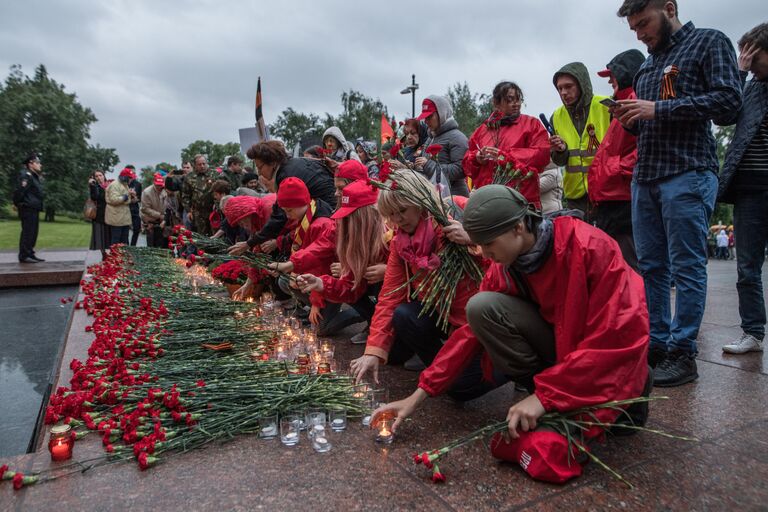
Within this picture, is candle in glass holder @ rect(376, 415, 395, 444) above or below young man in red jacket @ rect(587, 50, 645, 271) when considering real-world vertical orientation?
below

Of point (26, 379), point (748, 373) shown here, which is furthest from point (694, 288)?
point (26, 379)

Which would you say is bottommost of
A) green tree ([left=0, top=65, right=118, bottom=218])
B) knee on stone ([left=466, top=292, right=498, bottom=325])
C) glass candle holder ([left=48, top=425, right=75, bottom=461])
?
glass candle holder ([left=48, top=425, right=75, bottom=461])

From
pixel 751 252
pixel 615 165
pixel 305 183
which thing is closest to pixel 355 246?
pixel 305 183

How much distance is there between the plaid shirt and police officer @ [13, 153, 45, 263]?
10.2 m

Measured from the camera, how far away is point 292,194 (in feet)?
13.4

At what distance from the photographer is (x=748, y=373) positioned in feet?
9.24

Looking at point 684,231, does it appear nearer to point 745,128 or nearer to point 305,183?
point 745,128

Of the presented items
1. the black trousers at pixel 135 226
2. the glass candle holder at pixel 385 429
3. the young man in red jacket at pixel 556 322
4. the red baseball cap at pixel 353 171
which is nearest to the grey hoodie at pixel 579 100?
the red baseball cap at pixel 353 171

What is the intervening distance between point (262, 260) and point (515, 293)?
9.20 feet

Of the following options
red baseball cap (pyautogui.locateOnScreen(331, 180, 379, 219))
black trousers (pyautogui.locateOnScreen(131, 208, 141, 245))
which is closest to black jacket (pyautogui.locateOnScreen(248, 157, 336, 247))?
red baseball cap (pyautogui.locateOnScreen(331, 180, 379, 219))

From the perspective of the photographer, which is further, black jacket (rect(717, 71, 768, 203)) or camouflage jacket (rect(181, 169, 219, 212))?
camouflage jacket (rect(181, 169, 219, 212))

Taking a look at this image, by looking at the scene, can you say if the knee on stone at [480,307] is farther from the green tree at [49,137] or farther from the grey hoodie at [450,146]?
the green tree at [49,137]

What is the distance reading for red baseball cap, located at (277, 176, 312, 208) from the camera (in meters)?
4.09

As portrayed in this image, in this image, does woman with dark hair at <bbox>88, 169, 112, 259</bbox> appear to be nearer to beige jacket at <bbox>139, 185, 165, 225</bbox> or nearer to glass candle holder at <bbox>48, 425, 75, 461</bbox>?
beige jacket at <bbox>139, 185, 165, 225</bbox>
